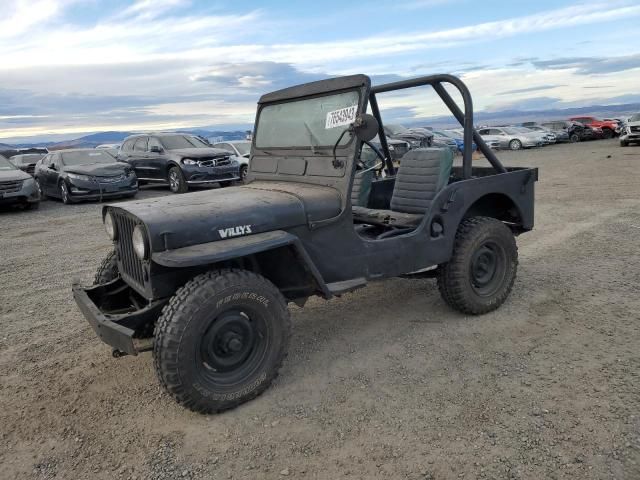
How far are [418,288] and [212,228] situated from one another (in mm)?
2567

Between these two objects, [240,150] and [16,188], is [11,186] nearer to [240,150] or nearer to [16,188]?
[16,188]

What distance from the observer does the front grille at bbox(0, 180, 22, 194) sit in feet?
36.7

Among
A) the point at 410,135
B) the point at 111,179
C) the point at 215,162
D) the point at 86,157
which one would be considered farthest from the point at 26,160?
the point at 410,135

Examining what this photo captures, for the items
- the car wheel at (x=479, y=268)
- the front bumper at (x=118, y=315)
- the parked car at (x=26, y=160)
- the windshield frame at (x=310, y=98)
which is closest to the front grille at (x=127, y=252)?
the front bumper at (x=118, y=315)

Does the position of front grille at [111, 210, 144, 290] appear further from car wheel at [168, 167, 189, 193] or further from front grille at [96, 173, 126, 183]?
car wheel at [168, 167, 189, 193]

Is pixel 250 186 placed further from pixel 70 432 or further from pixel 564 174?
pixel 564 174

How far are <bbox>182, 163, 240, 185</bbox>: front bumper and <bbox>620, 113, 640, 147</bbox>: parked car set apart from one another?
17.0m

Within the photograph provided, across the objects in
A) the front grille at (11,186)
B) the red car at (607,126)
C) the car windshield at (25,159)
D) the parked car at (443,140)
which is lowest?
the front grille at (11,186)

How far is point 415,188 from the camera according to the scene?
452 cm

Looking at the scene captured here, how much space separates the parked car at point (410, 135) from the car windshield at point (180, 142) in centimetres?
807

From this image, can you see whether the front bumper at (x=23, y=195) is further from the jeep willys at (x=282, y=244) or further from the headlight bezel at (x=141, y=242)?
the headlight bezel at (x=141, y=242)

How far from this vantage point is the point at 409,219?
13.8ft

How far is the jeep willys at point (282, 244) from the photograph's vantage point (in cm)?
287

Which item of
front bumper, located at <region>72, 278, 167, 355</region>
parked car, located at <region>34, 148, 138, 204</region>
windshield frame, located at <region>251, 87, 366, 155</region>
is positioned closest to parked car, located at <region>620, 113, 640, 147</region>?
parked car, located at <region>34, 148, 138, 204</region>
